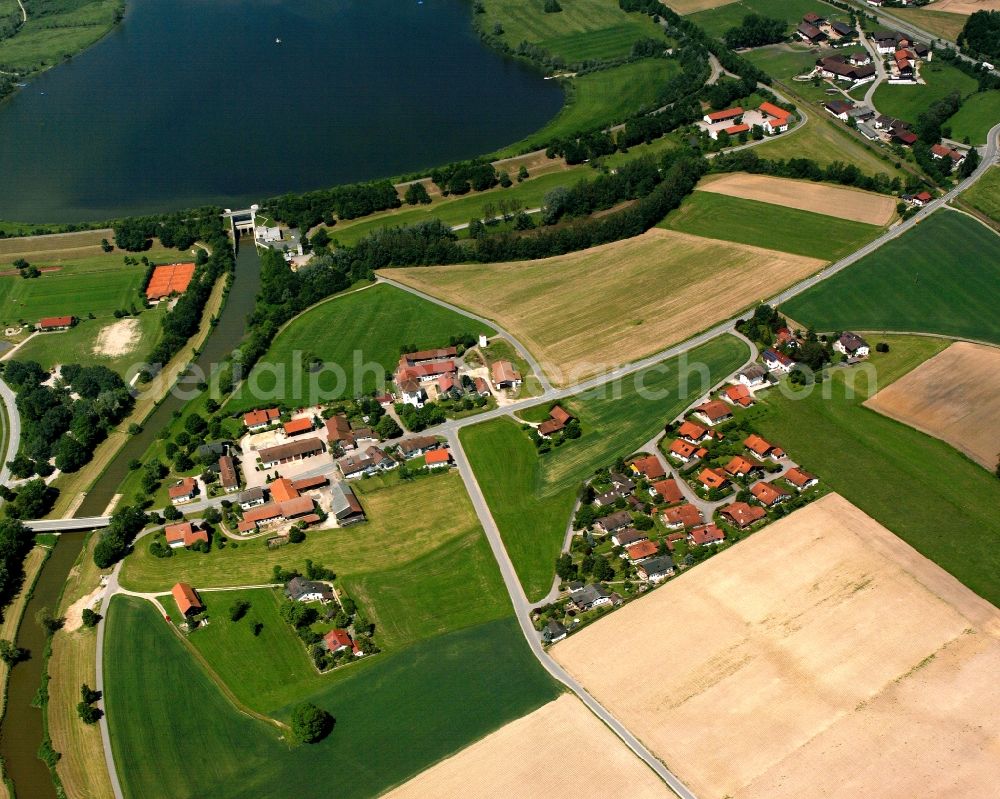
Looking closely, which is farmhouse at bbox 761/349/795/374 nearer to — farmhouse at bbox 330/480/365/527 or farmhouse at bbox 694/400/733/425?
farmhouse at bbox 694/400/733/425

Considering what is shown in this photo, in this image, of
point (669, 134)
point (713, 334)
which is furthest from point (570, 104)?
point (713, 334)

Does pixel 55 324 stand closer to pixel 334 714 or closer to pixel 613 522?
pixel 334 714

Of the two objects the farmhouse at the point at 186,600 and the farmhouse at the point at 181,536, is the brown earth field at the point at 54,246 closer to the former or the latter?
the farmhouse at the point at 181,536

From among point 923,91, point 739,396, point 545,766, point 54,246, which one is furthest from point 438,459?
point 923,91

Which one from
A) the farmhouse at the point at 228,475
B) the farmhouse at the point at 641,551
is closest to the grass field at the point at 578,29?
the farmhouse at the point at 228,475

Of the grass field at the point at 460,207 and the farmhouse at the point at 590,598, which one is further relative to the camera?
the grass field at the point at 460,207

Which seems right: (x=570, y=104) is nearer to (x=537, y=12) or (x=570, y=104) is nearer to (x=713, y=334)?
(x=537, y=12)

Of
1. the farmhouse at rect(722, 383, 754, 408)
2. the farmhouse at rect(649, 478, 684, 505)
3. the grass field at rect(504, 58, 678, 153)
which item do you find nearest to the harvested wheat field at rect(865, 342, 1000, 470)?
the farmhouse at rect(722, 383, 754, 408)
